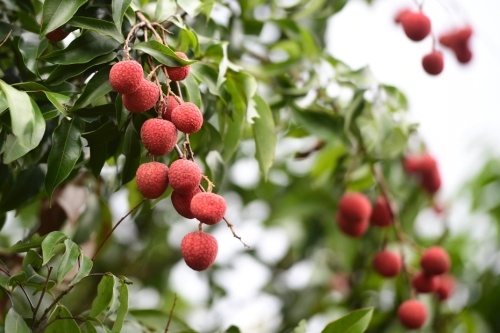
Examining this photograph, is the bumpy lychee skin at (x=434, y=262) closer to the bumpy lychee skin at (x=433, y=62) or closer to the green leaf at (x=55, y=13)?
the bumpy lychee skin at (x=433, y=62)

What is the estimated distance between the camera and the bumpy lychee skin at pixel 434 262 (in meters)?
1.63

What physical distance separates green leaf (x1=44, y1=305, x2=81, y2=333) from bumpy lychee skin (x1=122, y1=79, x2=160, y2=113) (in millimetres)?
275

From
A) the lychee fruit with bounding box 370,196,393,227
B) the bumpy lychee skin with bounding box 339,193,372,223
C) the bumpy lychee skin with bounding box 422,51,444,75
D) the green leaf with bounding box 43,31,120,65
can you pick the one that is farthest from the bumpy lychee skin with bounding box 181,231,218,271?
the lychee fruit with bounding box 370,196,393,227

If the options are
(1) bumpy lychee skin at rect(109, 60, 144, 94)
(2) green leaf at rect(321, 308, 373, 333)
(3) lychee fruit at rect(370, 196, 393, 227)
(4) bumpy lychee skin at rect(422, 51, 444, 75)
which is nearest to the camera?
(1) bumpy lychee skin at rect(109, 60, 144, 94)

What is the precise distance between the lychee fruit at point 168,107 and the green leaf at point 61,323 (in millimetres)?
272

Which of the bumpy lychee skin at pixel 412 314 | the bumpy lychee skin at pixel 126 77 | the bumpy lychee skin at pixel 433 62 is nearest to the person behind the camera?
the bumpy lychee skin at pixel 126 77

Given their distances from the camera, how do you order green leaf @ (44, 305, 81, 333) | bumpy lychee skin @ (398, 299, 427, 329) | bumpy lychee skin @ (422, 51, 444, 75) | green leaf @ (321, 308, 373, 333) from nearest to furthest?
green leaf @ (44, 305, 81, 333) < green leaf @ (321, 308, 373, 333) < bumpy lychee skin @ (422, 51, 444, 75) < bumpy lychee skin @ (398, 299, 427, 329)

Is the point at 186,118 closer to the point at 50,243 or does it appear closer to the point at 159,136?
the point at 159,136

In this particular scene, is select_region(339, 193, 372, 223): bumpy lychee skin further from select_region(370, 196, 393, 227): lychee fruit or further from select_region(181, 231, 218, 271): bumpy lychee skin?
select_region(181, 231, 218, 271): bumpy lychee skin

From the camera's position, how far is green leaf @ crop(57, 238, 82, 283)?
91 cm

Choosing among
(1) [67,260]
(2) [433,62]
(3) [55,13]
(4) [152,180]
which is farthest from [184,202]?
(2) [433,62]

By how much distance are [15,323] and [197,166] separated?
29cm

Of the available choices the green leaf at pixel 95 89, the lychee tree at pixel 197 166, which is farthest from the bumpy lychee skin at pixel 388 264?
the green leaf at pixel 95 89

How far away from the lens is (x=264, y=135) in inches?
46.8
